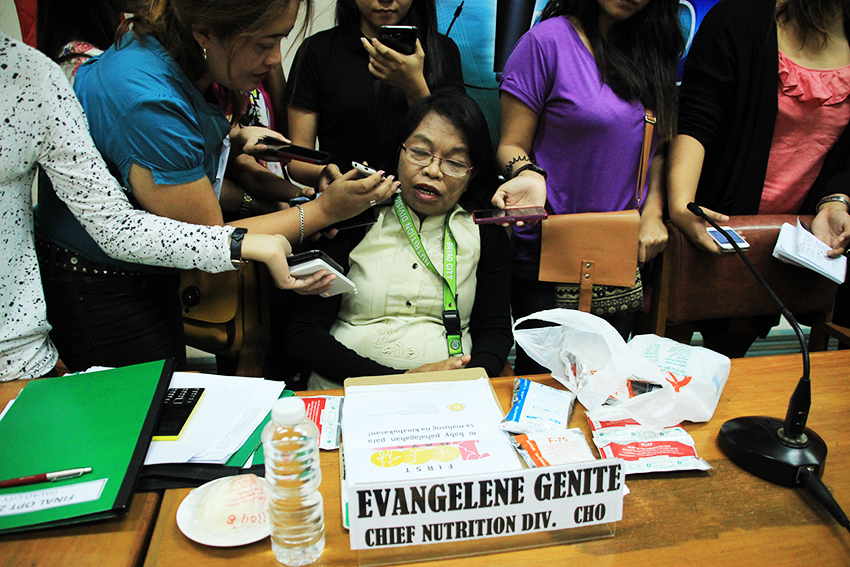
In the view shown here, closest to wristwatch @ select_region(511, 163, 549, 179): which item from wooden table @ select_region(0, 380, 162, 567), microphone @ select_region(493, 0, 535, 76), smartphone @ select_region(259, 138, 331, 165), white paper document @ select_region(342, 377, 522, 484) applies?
smartphone @ select_region(259, 138, 331, 165)

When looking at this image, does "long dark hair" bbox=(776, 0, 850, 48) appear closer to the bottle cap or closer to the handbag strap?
the handbag strap

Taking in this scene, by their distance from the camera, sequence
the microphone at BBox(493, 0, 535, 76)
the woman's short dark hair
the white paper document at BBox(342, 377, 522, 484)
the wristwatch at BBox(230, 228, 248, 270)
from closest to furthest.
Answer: the white paper document at BBox(342, 377, 522, 484) → the wristwatch at BBox(230, 228, 248, 270) → the woman's short dark hair → the microphone at BBox(493, 0, 535, 76)

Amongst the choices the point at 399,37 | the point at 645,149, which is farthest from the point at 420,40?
the point at 645,149

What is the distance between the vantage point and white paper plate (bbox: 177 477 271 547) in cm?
82

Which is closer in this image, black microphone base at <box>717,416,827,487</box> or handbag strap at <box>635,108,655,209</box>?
black microphone base at <box>717,416,827,487</box>

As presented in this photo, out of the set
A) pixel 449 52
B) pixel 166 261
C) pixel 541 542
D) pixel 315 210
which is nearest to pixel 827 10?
pixel 449 52

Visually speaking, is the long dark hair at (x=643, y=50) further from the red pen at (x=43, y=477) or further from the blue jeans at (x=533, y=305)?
the red pen at (x=43, y=477)

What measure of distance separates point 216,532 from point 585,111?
4.80 ft

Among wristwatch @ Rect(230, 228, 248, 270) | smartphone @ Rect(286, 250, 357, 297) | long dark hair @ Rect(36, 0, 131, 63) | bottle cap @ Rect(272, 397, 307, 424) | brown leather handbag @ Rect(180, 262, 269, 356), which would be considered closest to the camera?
bottle cap @ Rect(272, 397, 307, 424)

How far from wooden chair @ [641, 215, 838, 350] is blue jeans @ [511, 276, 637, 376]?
13 cm

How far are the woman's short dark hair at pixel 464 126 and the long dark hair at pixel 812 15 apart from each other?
106 cm

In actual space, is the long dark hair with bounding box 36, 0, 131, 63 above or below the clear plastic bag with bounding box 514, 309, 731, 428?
above

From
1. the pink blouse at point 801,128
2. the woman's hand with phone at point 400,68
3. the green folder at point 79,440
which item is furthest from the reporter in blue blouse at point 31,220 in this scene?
the pink blouse at point 801,128

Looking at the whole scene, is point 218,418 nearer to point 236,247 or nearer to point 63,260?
point 236,247
